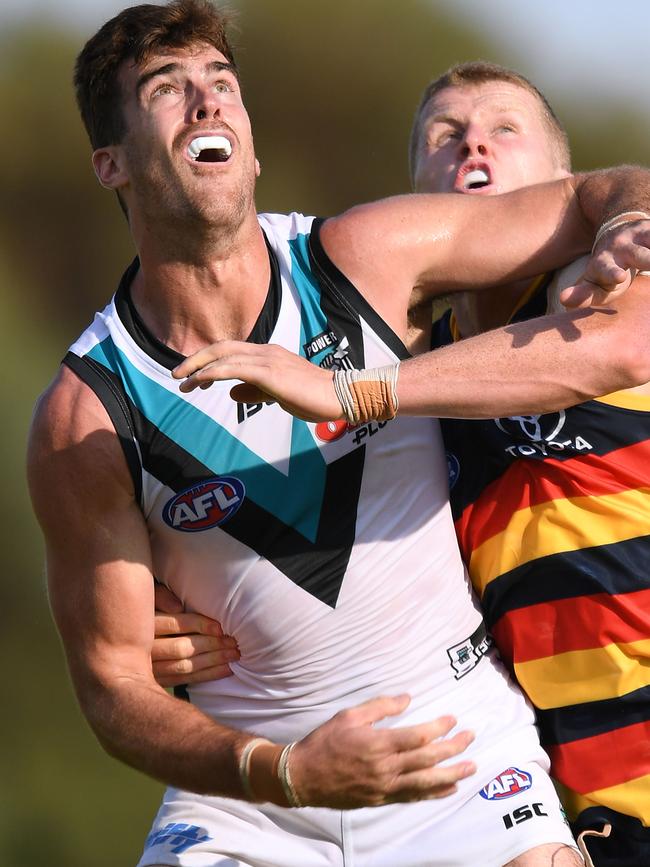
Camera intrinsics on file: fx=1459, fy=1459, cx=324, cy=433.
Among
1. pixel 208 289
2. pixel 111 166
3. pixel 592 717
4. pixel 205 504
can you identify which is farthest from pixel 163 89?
pixel 592 717

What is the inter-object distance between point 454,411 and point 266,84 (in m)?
11.5

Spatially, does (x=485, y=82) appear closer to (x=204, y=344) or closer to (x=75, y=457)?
(x=204, y=344)

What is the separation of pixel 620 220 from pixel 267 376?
1.13 meters

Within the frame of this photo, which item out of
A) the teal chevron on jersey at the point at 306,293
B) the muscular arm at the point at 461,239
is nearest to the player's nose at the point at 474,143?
the muscular arm at the point at 461,239

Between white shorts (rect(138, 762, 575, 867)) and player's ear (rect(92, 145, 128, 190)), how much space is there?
2.07 m

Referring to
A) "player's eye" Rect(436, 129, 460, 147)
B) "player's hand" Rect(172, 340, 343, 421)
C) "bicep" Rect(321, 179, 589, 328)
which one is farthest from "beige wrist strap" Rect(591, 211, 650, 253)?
"player's eye" Rect(436, 129, 460, 147)

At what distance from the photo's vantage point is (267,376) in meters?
3.72

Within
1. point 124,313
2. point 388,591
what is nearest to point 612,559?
point 388,591

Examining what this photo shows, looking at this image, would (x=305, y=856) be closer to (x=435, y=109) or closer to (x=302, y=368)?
(x=302, y=368)

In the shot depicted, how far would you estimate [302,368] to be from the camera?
12.6 feet

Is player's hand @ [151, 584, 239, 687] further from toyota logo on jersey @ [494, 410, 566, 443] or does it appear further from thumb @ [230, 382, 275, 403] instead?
toyota logo on jersey @ [494, 410, 566, 443]

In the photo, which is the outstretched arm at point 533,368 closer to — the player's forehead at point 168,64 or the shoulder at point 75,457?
the shoulder at point 75,457

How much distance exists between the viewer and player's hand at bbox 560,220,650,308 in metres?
3.87

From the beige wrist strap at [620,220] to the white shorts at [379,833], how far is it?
1.59 m
